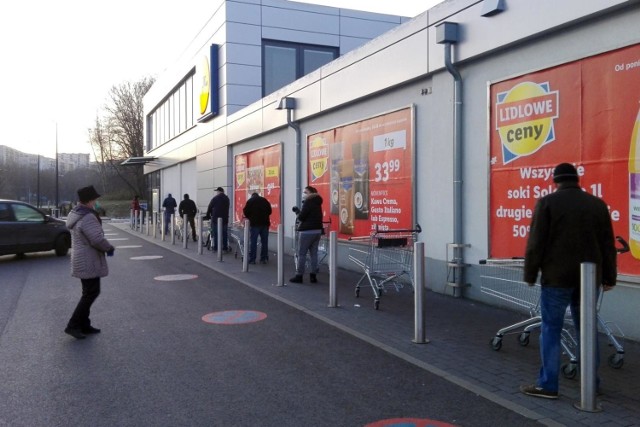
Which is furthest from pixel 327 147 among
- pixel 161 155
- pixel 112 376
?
pixel 161 155

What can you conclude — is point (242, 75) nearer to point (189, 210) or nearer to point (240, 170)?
point (240, 170)

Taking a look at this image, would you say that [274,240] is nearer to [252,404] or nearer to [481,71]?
[481,71]

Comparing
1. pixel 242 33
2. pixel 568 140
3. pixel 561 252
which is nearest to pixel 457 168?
pixel 568 140

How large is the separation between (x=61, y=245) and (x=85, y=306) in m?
10.3

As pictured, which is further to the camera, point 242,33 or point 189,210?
point 242,33

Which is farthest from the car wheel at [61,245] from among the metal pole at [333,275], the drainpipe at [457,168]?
the drainpipe at [457,168]

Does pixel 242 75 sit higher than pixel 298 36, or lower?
lower

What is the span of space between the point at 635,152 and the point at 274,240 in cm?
1152

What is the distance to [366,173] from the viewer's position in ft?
38.5

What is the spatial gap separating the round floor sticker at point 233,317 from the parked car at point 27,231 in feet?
28.3

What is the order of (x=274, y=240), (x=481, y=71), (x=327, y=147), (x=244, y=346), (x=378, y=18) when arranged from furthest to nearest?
(x=378, y=18) < (x=274, y=240) < (x=327, y=147) < (x=481, y=71) < (x=244, y=346)

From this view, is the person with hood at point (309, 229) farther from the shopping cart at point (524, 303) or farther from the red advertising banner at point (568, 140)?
the shopping cart at point (524, 303)

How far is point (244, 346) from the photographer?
6223 millimetres

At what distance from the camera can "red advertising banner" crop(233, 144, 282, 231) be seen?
1639cm
